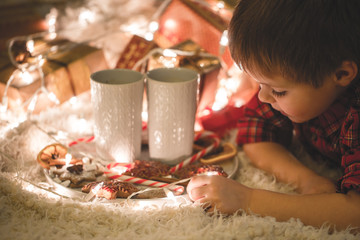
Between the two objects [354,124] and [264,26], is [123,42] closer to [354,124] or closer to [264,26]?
[264,26]

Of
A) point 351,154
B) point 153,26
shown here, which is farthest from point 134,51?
point 351,154

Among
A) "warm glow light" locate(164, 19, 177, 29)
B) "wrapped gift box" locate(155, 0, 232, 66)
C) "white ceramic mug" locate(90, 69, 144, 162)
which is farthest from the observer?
"warm glow light" locate(164, 19, 177, 29)

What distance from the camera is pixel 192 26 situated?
1332 millimetres

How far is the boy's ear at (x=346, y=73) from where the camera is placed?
698 millimetres

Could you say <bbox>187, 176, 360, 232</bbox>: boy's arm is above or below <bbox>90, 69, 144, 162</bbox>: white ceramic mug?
below

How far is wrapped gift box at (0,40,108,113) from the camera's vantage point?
3.94 ft

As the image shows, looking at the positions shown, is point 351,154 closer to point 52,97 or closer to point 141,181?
point 141,181

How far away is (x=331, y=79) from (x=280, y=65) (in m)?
0.11

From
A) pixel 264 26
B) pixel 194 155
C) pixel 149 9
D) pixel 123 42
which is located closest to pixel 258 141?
pixel 194 155

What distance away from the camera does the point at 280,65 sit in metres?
0.71

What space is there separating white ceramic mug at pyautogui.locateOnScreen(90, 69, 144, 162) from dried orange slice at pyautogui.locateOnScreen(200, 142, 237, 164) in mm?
185

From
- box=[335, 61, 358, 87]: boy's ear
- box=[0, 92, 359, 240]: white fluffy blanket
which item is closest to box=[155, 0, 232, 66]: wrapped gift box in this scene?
box=[335, 61, 358, 87]: boy's ear

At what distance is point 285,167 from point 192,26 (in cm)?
64

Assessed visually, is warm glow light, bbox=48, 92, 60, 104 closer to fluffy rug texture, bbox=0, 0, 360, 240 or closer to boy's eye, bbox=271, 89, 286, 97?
fluffy rug texture, bbox=0, 0, 360, 240
